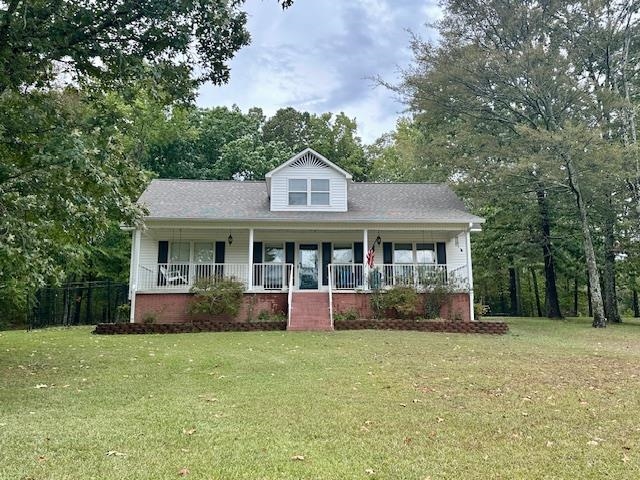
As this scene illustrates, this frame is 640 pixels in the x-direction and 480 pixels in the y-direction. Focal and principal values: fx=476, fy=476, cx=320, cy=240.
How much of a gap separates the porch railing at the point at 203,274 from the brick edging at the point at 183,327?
6.54 feet

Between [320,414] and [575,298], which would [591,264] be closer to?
[575,298]

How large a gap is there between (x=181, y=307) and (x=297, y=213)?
5.10 meters

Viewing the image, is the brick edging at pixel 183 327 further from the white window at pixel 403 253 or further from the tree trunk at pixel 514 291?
the tree trunk at pixel 514 291

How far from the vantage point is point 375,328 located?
13.8 m

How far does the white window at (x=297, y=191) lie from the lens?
17547 millimetres

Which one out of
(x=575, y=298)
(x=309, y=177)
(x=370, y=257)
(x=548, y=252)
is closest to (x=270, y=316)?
(x=370, y=257)

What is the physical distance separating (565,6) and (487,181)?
6736 mm


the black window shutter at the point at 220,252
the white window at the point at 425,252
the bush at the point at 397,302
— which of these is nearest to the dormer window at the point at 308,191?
the black window shutter at the point at 220,252

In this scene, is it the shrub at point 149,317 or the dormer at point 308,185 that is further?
the dormer at point 308,185

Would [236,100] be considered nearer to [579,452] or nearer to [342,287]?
[342,287]

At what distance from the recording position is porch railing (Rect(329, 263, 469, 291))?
603 inches

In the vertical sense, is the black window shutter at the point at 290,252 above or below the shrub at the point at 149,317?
above

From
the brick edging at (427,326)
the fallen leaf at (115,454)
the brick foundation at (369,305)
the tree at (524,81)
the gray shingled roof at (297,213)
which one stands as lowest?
the fallen leaf at (115,454)

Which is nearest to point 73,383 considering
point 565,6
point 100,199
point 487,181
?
point 100,199
